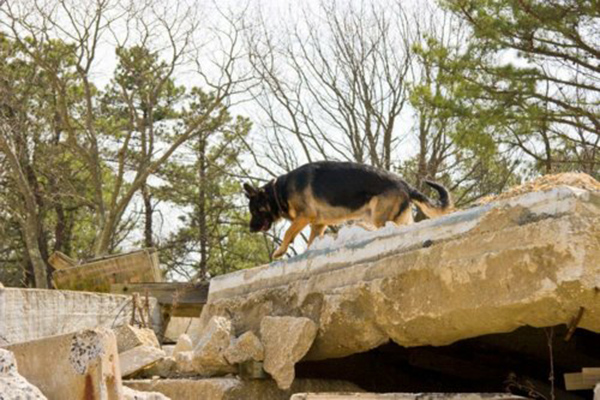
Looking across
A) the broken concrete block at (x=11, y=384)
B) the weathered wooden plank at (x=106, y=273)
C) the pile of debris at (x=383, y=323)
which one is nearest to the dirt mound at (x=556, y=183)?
the pile of debris at (x=383, y=323)

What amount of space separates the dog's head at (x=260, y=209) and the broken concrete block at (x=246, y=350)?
5085mm

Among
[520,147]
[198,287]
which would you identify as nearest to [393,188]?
[198,287]

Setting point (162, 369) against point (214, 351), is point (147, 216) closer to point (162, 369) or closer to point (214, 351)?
point (162, 369)

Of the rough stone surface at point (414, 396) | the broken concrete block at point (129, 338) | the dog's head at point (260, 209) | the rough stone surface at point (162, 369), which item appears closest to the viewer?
the rough stone surface at point (414, 396)

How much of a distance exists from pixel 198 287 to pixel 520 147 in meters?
7.47

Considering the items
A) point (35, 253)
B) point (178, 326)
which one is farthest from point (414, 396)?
point (35, 253)

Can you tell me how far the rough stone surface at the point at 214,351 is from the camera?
4.80 m

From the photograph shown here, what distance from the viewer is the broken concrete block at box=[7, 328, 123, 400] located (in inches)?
129

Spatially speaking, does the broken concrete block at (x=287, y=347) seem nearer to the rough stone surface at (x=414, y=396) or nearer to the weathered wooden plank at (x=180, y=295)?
the rough stone surface at (x=414, y=396)

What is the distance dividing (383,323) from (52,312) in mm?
2884

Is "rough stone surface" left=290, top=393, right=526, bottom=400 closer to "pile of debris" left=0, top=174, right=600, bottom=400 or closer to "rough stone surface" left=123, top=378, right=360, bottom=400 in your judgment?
"pile of debris" left=0, top=174, right=600, bottom=400

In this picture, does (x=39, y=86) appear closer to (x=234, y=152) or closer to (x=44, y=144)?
(x=44, y=144)

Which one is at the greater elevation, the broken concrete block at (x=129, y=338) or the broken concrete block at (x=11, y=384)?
the broken concrete block at (x=129, y=338)

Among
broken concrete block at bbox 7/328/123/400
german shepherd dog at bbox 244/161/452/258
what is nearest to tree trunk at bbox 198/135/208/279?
german shepherd dog at bbox 244/161/452/258
